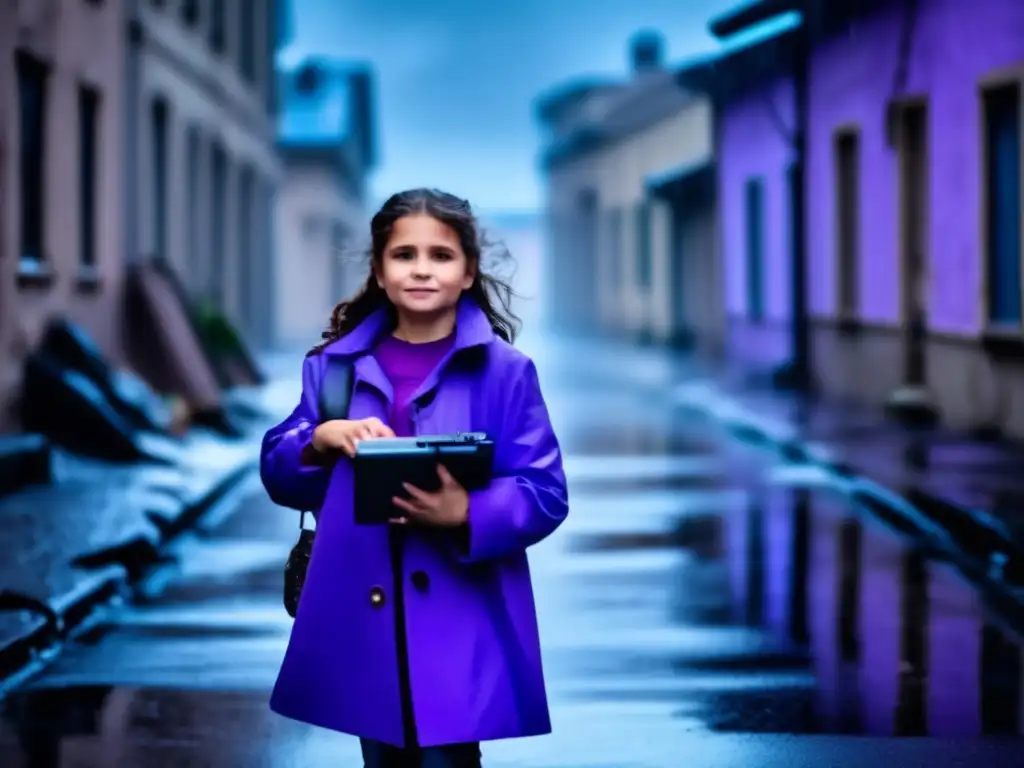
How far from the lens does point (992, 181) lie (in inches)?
677

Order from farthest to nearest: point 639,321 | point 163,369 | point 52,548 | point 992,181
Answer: point 639,321
point 163,369
point 992,181
point 52,548

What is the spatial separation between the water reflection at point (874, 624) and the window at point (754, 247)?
17.9 meters

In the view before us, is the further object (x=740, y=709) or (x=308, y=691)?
(x=740, y=709)

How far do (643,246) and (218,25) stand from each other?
72.7 feet

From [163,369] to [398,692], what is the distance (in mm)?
16509

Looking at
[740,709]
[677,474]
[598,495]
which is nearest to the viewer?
[740,709]

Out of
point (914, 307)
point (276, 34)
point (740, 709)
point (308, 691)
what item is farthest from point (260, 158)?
point (308, 691)

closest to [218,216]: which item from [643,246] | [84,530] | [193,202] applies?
[193,202]

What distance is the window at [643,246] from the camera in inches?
1911

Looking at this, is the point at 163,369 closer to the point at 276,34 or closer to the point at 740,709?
the point at 740,709

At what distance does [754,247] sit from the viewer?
101 feet

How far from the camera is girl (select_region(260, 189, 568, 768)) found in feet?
12.5

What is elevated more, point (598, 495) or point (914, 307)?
point (914, 307)

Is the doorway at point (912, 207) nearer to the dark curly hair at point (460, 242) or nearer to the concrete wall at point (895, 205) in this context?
the concrete wall at point (895, 205)
